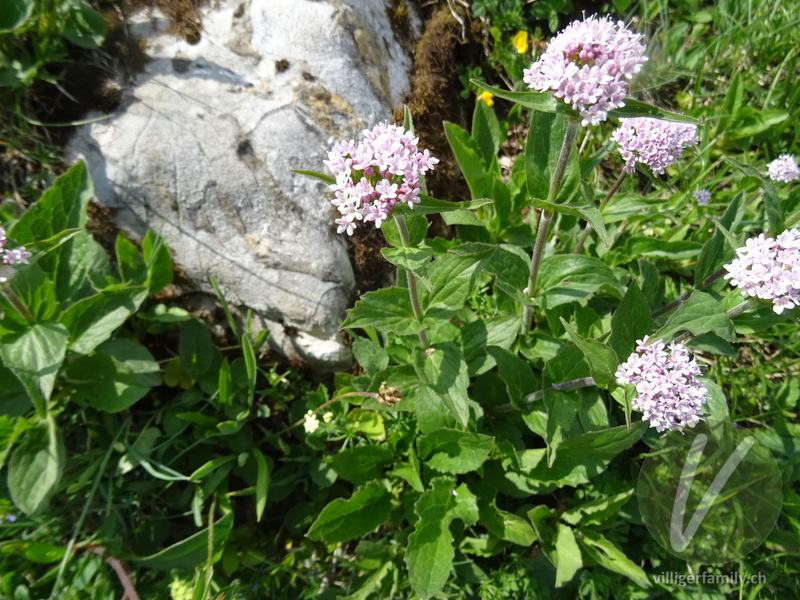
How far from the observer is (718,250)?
2525 mm

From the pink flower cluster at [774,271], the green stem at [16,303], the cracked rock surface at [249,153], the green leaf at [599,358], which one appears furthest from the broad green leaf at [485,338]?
the green stem at [16,303]

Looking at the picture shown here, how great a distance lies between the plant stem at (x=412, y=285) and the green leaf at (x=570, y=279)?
2.05ft

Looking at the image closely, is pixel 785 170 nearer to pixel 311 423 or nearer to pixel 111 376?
pixel 311 423

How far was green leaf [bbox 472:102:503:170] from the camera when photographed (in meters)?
3.32

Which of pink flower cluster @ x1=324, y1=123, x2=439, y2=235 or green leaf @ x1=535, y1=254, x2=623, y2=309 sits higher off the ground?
pink flower cluster @ x1=324, y1=123, x2=439, y2=235

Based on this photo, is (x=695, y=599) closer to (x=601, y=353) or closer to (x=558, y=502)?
(x=558, y=502)

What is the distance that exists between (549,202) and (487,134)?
59.6 inches

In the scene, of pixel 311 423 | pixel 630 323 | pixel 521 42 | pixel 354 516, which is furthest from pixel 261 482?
pixel 521 42

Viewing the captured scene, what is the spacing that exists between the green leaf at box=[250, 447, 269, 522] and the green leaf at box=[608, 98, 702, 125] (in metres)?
2.61

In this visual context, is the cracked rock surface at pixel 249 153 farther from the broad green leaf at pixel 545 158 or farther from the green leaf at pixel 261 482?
the broad green leaf at pixel 545 158

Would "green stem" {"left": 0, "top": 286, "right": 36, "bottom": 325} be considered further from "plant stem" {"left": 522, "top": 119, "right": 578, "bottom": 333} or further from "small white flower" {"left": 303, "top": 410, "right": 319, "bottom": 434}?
"plant stem" {"left": 522, "top": 119, "right": 578, "bottom": 333}

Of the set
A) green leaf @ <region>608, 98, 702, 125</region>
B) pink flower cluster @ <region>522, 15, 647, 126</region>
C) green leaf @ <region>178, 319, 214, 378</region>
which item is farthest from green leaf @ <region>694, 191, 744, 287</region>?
green leaf @ <region>178, 319, 214, 378</region>

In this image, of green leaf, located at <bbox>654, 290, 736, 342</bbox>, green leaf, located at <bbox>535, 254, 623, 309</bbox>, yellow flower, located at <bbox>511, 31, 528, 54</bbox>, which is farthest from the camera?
yellow flower, located at <bbox>511, 31, 528, 54</bbox>

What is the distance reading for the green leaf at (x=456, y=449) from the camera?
270cm
